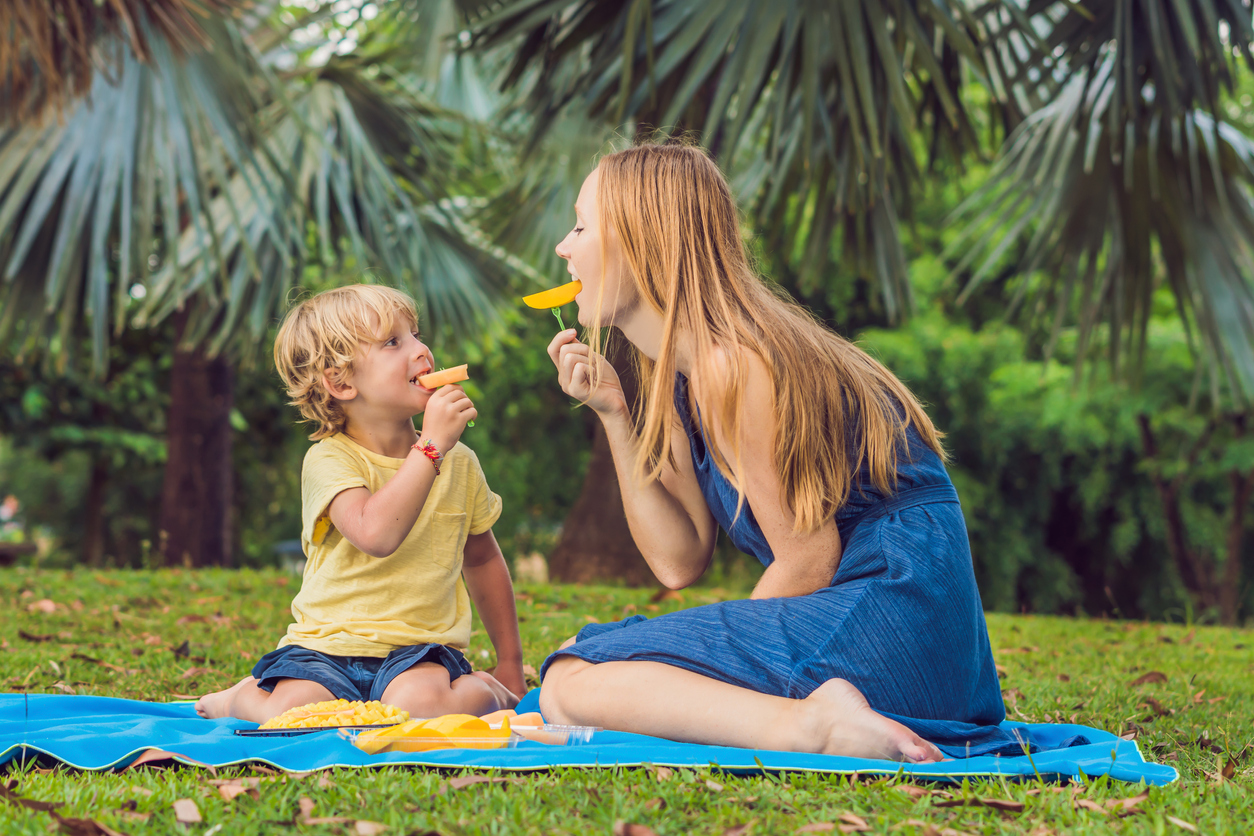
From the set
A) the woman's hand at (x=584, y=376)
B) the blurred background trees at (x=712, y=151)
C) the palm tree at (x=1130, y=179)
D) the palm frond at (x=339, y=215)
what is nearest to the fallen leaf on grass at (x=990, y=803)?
the woman's hand at (x=584, y=376)

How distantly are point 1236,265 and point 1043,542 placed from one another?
294 inches

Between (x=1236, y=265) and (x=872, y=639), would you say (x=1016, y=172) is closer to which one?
(x=1236, y=265)

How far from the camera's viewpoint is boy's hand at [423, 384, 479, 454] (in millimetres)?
2197

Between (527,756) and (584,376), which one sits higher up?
(584,376)

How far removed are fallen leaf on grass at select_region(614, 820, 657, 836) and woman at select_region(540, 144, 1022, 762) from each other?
473 mm

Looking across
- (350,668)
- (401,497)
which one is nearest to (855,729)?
(401,497)

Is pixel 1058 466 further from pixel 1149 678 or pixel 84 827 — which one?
pixel 84 827

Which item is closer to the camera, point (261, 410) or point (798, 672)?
point (798, 672)

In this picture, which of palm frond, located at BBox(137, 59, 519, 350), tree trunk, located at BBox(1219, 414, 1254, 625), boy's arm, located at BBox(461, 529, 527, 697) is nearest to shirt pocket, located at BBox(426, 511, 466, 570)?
boy's arm, located at BBox(461, 529, 527, 697)

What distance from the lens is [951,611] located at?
1.96m

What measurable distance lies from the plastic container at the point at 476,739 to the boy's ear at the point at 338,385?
77 cm

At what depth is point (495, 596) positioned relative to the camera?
258 centimetres

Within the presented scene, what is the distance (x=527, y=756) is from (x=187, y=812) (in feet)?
1.81

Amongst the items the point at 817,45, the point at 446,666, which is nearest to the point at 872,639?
the point at 446,666
